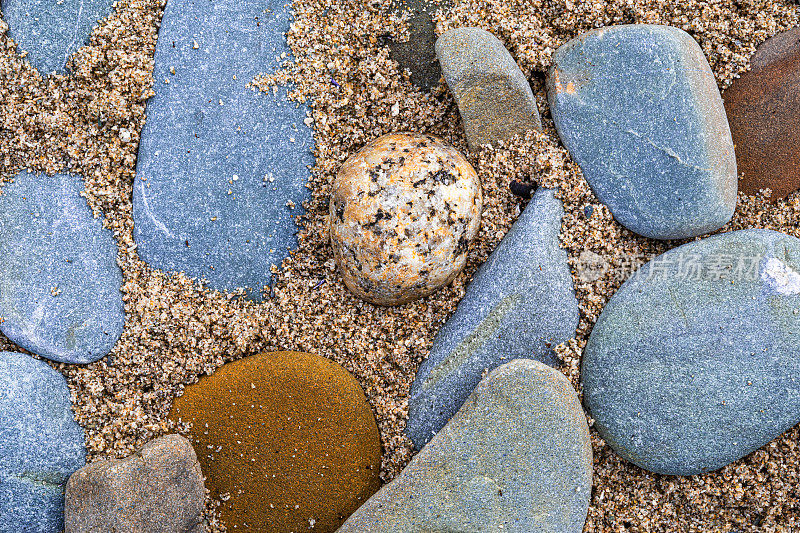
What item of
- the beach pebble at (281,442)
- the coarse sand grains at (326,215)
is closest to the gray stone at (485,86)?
the coarse sand grains at (326,215)

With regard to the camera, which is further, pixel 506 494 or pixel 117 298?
pixel 117 298

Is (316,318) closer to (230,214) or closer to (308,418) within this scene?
(308,418)

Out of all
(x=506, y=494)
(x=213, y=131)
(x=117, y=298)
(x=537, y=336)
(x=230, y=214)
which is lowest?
(x=506, y=494)

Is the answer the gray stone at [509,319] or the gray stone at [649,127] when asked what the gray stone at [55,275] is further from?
the gray stone at [649,127]

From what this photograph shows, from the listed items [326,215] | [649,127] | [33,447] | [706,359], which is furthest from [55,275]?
[706,359]

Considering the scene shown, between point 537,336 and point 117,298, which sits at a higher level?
point 117,298

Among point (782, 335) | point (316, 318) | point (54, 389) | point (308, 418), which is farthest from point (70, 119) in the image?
point (782, 335)


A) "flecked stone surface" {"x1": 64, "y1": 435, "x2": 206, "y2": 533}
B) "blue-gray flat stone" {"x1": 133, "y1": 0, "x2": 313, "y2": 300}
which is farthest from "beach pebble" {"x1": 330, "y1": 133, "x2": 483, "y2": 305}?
"flecked stone surface" {"x1": 64, "y1": 435, "x2": 206, "y2": 533}
